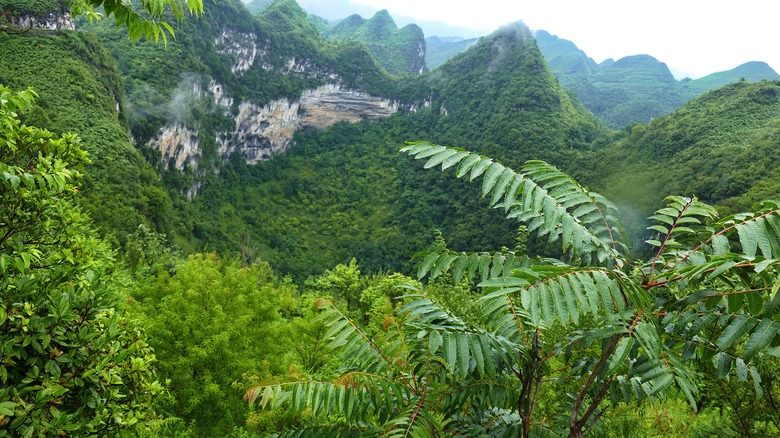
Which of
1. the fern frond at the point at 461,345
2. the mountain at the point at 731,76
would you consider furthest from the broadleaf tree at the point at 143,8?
the mountain at the point at 731,76

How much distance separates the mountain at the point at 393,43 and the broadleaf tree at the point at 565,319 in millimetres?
146947

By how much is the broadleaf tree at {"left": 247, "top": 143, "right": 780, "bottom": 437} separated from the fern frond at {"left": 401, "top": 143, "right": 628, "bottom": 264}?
0.01 m

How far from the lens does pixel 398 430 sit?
2.00m

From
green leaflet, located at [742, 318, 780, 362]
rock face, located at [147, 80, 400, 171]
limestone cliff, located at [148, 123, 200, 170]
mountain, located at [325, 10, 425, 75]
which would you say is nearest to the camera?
green leaflet, located at [742, 318, 780, 362]

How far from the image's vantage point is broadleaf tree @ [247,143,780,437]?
5.47 ft

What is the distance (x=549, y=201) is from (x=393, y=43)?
162m

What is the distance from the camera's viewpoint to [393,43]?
497 feet

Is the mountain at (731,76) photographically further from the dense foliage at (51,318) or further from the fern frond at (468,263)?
the dense foliage at (51,318)

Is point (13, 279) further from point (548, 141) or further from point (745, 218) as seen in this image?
point (548, 141)

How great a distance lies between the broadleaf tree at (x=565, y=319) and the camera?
5.47 feet

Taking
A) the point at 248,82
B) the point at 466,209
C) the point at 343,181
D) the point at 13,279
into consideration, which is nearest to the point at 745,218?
the point at 13,279

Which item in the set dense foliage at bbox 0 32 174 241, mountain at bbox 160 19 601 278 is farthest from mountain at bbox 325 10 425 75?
dense foliage at bbox 0 32 174 241

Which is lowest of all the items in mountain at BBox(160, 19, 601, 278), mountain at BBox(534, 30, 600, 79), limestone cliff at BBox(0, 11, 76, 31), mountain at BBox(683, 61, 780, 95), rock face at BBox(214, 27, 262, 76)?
mountain at BBox(160, 19, 601, 278)

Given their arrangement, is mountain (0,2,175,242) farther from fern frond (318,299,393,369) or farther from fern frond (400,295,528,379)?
fern frond (400,295,528,379)
